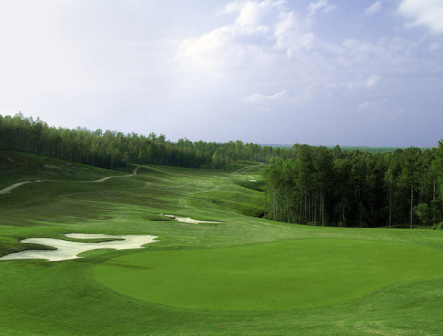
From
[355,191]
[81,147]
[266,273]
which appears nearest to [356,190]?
[355,191]

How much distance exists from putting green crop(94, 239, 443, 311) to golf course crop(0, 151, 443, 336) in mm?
69

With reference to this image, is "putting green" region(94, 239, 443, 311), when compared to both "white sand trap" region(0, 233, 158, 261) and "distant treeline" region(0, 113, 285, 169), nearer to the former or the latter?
"white sand trap" region(0, 233, 158, 261)

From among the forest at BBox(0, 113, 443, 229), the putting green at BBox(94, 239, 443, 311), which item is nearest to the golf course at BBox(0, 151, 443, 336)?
the putting green at BBox(94, 239, 443, 311)

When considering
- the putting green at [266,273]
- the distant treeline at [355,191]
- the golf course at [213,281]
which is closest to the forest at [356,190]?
the distant treeline at [355,191]

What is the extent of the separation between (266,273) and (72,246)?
1564 centimetres

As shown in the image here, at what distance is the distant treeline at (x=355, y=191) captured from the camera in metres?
55.6

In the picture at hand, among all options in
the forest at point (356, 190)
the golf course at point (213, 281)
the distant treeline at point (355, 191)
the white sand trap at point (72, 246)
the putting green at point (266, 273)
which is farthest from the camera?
the distant treeline at point (355, 191)

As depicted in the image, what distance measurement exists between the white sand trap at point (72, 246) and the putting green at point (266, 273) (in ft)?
12.6

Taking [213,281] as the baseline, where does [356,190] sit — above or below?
above

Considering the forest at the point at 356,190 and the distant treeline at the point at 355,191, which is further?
the distant treeline at the point at 355,191

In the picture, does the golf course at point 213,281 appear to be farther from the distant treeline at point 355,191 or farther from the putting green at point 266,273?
the distant treeline at point 355,191

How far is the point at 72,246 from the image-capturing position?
2381 centimetres

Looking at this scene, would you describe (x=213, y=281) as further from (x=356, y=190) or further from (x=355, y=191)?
(x=356, y=190)

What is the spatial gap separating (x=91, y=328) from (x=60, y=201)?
135 feet
